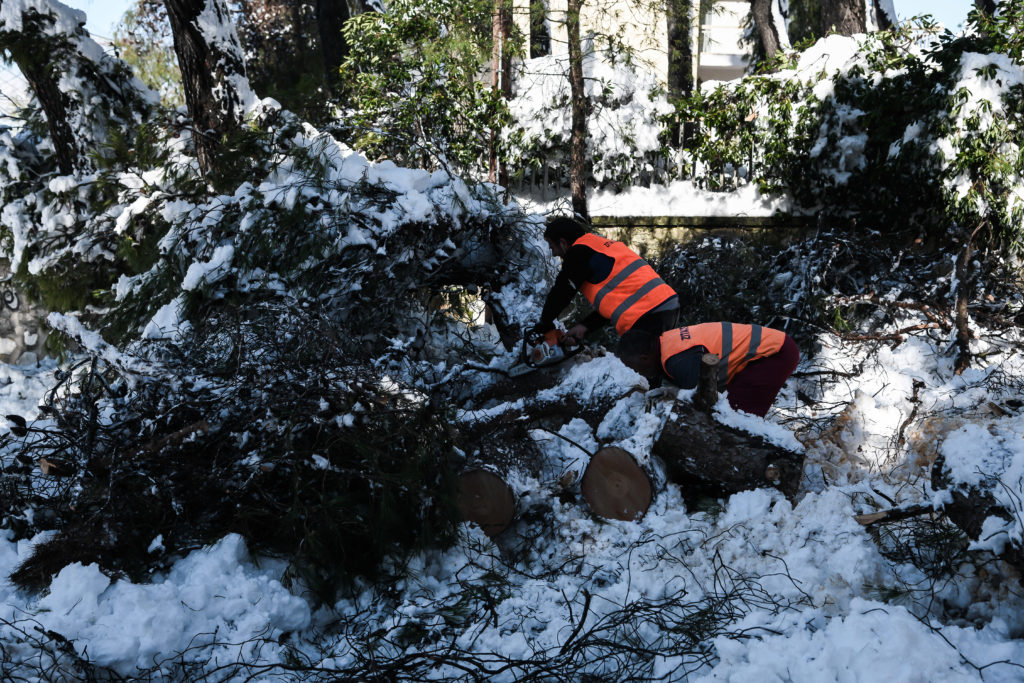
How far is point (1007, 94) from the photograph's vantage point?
575 centimetres

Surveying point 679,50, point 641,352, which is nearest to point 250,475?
point 641,352

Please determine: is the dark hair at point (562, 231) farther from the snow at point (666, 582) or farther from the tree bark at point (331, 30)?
the tree bark at point (331, 30)

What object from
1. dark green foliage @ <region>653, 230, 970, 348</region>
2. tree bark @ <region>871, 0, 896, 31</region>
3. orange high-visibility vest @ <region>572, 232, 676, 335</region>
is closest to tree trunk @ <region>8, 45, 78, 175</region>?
orange high-visibility vest @ <region>572, 232, 676, 335</region>

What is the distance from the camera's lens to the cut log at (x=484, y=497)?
3.33 m

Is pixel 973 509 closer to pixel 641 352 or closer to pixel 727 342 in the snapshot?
pixel 727 342

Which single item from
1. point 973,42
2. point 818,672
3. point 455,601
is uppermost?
point 973,42

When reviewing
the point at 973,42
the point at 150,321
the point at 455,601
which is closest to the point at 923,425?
the point at 455,601

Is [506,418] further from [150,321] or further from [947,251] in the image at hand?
[947,251]

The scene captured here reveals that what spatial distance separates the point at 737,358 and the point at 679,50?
696 cm

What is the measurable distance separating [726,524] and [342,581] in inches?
61.6

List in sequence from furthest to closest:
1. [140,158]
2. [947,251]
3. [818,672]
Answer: [947,251]
[140,158]
[818,672]

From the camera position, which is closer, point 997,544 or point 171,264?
point 997,544

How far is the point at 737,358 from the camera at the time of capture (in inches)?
148

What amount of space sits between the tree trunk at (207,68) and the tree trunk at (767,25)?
347 inches
